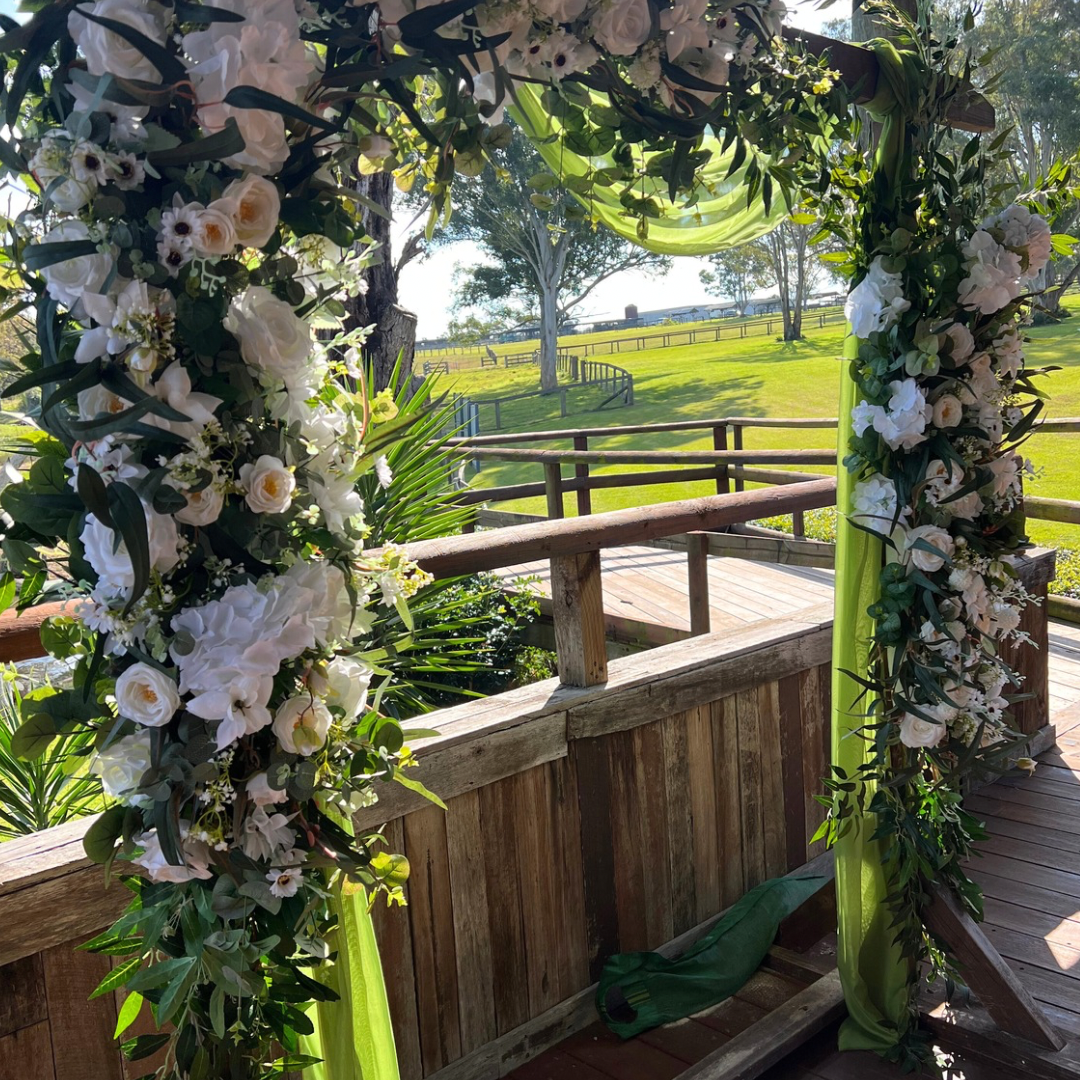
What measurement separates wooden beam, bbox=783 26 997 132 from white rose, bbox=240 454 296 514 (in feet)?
3.54

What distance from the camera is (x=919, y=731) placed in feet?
6.12

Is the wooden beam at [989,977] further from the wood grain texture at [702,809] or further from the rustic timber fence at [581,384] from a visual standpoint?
the rustic timber fence at [581,384]

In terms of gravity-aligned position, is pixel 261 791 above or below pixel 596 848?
above

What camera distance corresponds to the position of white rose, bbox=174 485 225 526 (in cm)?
97

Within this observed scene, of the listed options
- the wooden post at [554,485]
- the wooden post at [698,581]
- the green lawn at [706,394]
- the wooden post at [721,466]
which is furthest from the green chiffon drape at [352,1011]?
the green lawn at [706,394]

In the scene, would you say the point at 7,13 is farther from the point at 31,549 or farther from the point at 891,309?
the point at 891,309

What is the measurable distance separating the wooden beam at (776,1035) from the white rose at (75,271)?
169 cm

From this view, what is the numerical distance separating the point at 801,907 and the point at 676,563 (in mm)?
3078

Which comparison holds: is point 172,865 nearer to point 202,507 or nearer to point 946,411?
point 202,507

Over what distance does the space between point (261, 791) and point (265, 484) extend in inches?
12.0

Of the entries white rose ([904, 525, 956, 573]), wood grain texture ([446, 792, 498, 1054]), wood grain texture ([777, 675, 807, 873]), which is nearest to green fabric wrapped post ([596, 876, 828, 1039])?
wood grain texture ([777, 675, 807, 873])

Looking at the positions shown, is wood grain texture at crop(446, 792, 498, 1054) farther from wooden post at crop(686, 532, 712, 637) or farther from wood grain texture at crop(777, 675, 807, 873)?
wooden post at crop(686, 532, 712, 637)

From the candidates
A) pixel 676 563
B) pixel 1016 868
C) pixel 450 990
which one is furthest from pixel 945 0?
pixel 450 990

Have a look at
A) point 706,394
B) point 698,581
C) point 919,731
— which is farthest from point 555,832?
point 706,394
